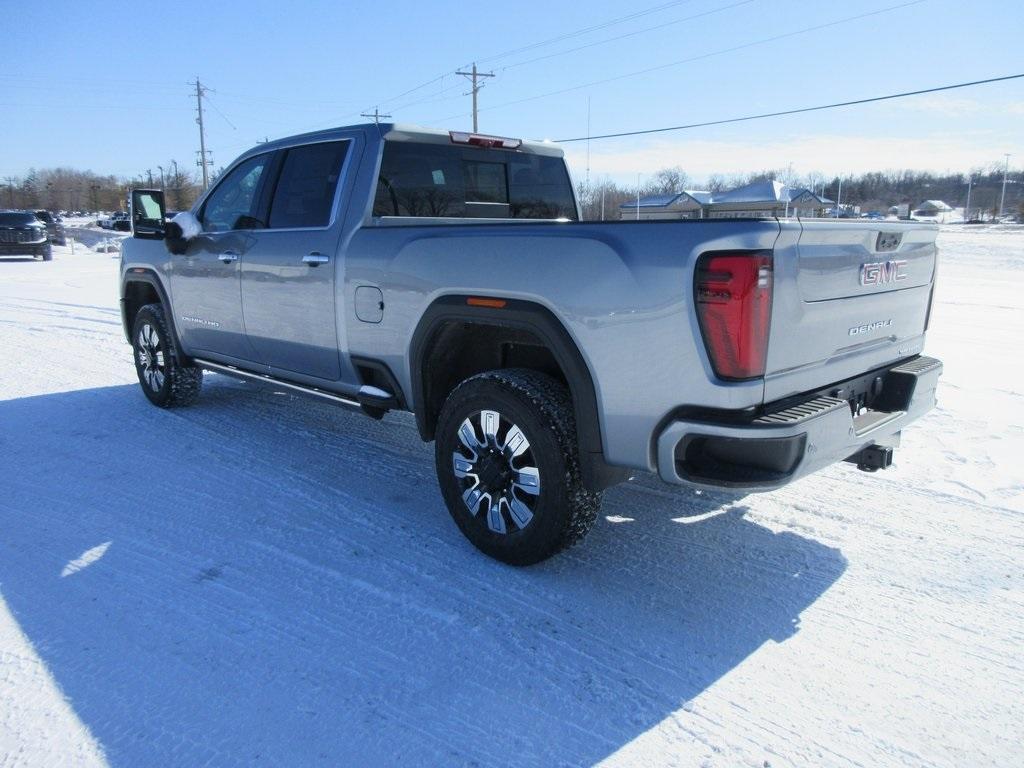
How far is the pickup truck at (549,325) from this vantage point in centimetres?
259

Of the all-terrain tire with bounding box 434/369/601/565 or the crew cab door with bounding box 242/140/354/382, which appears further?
the crew cab door with bounding box 242/140/354/382

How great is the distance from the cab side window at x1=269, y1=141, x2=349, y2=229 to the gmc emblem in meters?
2.81

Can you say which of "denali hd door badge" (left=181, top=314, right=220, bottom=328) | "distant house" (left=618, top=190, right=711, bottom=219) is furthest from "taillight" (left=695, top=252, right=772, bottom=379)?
"denali hd door badge" (left=181, top=314, right=220, bottom=328)

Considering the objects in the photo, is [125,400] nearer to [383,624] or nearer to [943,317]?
[383,624]

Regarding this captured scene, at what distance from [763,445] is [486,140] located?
3.00m

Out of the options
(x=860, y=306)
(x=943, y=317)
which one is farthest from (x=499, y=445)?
(x=943, y=317)

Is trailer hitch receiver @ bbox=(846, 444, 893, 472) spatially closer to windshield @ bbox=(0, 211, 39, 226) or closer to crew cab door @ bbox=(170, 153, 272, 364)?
crew cab door @ bbox=(170, 153, 272, 364)

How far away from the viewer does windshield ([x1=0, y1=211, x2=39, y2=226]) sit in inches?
903

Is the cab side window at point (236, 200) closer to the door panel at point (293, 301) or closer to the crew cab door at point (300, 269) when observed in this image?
the crew cab door at point (300, 269)

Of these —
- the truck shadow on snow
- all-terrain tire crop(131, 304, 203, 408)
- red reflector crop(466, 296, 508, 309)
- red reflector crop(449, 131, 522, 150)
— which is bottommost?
the truck shadow on snow

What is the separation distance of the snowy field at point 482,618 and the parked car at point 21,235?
22164mm

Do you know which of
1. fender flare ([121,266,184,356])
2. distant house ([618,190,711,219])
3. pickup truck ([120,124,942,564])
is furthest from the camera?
fender flare ([121,266,184,356])

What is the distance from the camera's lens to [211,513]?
12.8 ft

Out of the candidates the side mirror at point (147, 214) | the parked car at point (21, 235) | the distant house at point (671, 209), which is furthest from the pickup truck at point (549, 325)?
the parked car at point (21, 235)
